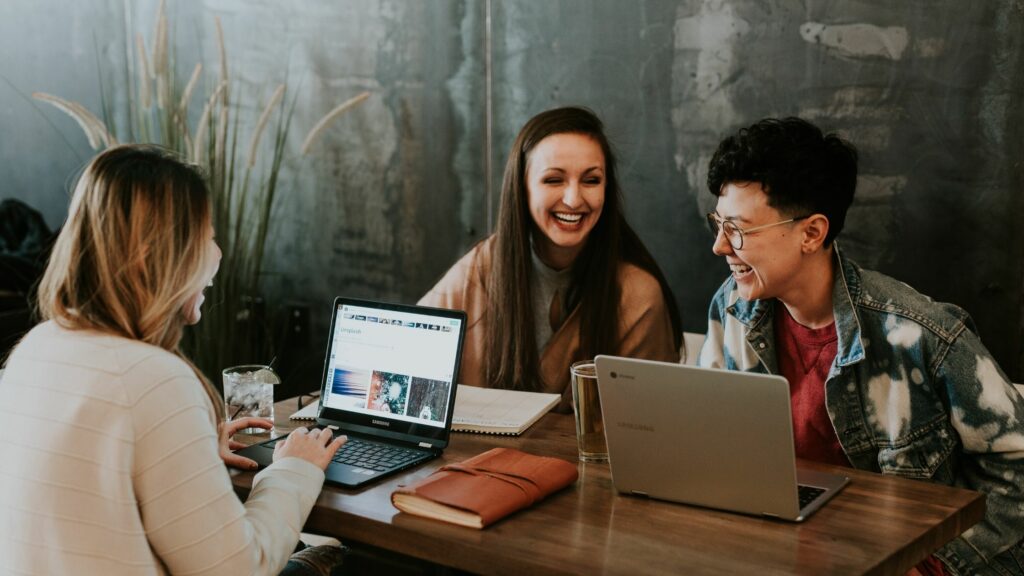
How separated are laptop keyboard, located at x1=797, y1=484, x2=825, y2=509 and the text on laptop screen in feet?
2.04

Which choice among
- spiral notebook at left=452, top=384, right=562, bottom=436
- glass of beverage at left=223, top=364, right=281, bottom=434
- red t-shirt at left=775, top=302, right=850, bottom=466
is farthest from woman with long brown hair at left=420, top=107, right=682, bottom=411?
glass of beverage at left=223, top=364, right=281, bottom=434

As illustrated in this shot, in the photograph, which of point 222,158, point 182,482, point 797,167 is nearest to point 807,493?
point 797,167

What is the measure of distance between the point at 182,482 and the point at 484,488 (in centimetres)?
45

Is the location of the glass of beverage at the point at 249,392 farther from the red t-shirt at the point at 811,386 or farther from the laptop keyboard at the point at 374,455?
the red t-shirt at the point at 811,386

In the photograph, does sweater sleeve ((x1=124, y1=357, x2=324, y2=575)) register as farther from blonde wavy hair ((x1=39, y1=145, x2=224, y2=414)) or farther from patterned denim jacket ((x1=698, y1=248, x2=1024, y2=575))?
patterned denim jacket ((x1=698, y1=248, x2=1024, y2=575))

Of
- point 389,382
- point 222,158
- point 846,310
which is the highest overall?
point 222,158

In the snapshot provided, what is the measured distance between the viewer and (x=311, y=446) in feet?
5.94

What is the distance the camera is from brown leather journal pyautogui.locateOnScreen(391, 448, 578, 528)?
5.18ft

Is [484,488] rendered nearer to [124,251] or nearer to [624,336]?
[124,251]

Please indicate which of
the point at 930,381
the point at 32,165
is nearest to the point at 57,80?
the point at 32,165

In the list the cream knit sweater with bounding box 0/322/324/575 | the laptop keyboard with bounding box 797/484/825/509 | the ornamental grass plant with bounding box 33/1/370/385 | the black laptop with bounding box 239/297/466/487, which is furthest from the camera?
the ornamental grass plant with bounding box 33/1/370/385

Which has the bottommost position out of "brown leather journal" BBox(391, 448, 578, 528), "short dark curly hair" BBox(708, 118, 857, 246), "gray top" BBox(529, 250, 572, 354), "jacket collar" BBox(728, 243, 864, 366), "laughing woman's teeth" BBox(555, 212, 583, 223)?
"brown leather journal" BBox(391, 448, 578, 528)

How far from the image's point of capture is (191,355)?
3666 millimetres

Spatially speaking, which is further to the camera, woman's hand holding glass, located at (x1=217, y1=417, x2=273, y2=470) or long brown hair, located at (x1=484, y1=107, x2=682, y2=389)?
long brown hair, located at (x1=484, y1=107, x2=682, y2=389)
